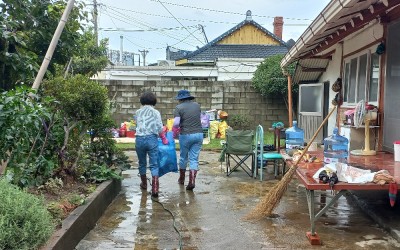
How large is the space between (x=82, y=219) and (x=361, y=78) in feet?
19.3

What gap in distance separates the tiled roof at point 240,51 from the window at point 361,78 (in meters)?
15.2

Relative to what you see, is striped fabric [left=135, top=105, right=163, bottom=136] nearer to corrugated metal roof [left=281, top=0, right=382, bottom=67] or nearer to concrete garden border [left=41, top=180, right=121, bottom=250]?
concrete garden border [left=41, top=180, right=121, bottom=250]

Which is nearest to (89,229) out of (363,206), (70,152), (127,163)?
(70,152)

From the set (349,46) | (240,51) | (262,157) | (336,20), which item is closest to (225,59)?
(240,51)

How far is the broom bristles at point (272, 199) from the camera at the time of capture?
201 inches

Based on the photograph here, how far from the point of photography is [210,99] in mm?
15922

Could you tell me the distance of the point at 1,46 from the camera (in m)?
5.57

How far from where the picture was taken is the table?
426 cm

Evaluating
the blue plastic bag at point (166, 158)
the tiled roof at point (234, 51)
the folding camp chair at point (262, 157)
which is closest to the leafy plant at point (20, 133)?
the blue plastic bag at point (166, 158)

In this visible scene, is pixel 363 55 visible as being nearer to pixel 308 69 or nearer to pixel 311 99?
pixel 308 69

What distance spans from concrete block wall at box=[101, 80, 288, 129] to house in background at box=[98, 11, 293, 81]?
461 centimetres

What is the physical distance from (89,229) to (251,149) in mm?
3876

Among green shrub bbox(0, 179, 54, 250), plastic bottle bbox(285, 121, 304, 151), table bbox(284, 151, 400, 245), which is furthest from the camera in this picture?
plastic bottle bbox(285, 121, 304, 151)

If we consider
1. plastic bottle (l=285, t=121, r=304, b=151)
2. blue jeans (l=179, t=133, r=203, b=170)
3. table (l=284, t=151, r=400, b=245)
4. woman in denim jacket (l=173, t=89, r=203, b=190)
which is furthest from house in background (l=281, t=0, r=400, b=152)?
blue jeans (l=179, t=133, r=203, b=170)
